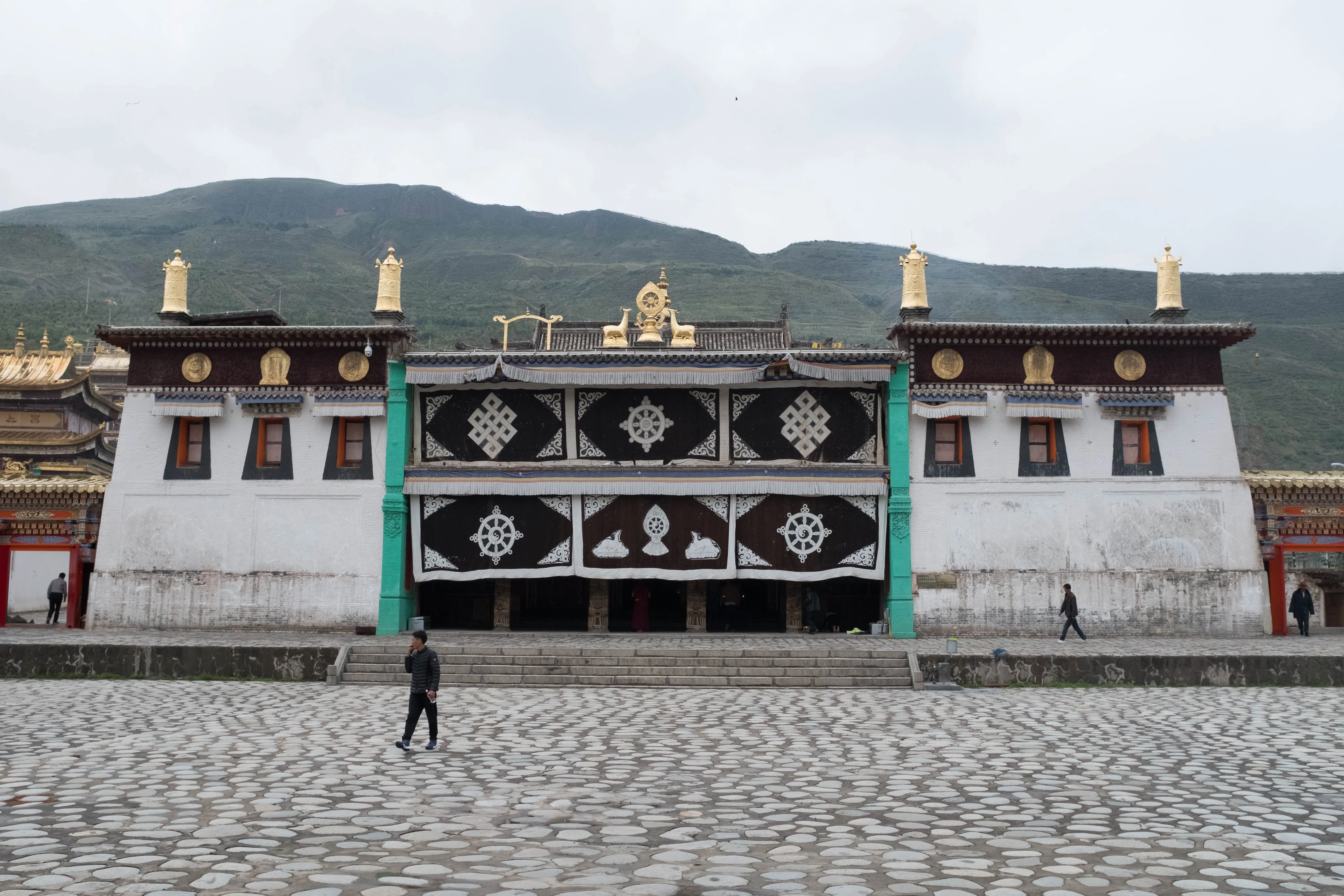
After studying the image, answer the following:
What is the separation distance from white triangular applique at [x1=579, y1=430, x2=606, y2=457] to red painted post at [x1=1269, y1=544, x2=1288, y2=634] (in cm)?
1543

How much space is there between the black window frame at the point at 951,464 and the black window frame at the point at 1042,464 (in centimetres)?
106

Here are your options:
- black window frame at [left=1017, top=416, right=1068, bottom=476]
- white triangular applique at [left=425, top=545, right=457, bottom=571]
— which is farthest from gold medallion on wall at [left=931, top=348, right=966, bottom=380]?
white triangular applique at [left=425, top=545, right=457, bottom=571]

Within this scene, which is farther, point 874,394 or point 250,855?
point 874,394

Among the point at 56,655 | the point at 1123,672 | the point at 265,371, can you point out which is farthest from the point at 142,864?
the point at 265,371

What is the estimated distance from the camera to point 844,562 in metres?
24.1

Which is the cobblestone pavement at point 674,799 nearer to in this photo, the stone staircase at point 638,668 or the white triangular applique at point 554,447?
the stone staircase at point 638,668

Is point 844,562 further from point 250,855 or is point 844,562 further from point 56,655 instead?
point 250,855

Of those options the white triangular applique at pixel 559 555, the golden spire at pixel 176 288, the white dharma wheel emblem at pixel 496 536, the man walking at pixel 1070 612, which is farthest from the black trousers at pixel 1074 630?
the golden spire at pixel 176 288

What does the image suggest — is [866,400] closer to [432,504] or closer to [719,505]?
[719,505]

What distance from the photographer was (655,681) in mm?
18766

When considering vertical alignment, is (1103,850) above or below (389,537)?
below

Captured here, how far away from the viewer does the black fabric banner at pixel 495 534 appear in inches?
956

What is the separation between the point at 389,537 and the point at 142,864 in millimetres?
17612

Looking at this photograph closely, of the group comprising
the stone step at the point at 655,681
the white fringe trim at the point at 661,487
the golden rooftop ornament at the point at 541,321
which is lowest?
the stone step at the point at 655,681
